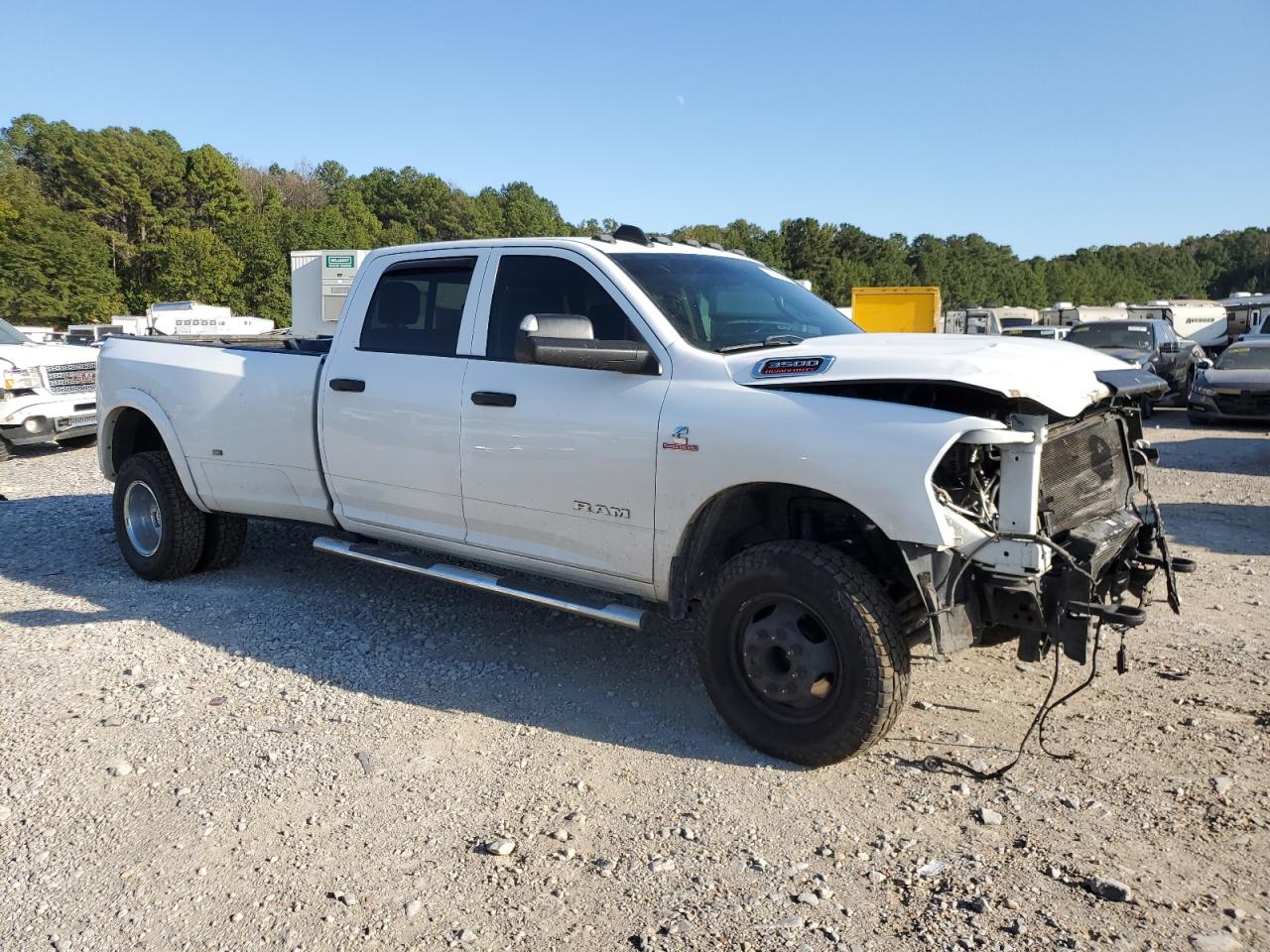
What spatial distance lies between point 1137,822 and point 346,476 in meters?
3.96

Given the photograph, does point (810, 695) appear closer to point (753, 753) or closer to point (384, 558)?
point (753, 753)

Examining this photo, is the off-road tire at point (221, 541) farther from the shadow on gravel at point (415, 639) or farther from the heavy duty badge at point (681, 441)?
the heavy duty badge at point (681, 441)

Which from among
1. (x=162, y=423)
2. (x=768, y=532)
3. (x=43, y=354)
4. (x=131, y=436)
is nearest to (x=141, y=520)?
(x=131, y=436)

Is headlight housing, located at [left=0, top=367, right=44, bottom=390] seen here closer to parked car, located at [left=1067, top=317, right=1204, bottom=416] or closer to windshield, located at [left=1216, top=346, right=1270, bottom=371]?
parked car, located at [left=1067, top=317, right=1204, bottom=416]

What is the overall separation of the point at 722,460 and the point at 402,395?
1927 mm

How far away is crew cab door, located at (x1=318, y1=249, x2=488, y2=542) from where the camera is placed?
4.74 m

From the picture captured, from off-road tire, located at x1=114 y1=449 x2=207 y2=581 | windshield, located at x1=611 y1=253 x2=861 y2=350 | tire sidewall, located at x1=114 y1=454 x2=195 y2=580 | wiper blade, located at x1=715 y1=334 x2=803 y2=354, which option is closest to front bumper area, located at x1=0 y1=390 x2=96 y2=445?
tire sidewall, located at x1=114 y1=454 x2=195 y2=580

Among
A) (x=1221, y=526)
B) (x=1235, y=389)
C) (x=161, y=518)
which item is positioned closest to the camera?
(x=161, y=518)

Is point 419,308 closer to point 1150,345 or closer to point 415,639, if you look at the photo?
point 415,639

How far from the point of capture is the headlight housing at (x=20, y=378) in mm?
11157

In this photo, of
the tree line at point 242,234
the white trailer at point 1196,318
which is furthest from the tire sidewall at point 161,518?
the tree line at point 242,234

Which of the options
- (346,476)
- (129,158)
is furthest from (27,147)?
(346,476)

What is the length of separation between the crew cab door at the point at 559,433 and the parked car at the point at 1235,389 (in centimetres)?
1306

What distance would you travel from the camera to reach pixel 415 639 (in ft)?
17.0
